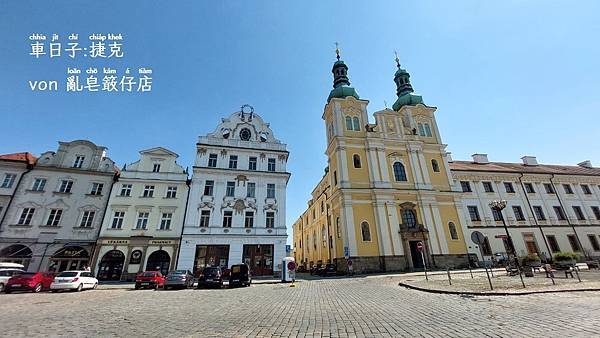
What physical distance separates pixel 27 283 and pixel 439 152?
146 feet

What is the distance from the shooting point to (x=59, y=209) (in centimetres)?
2405

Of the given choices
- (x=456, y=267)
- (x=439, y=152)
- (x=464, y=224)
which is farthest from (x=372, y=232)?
(x=439, y=152)

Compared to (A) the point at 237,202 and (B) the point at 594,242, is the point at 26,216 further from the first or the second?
(B) the point at 594,242

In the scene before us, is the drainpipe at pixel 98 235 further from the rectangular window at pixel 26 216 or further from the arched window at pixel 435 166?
the arched window at pixel 435 166

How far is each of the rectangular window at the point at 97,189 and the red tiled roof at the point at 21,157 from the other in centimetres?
638

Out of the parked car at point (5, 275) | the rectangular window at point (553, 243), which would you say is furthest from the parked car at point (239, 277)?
the rectangular window at point (553, 243)

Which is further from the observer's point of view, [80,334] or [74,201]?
[74,201]

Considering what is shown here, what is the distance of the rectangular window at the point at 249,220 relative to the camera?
84.1 ft

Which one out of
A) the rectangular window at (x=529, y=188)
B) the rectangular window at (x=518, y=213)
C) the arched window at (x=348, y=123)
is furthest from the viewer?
the rectangular window at (x=529, y=188)

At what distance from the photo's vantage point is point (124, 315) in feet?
26.5

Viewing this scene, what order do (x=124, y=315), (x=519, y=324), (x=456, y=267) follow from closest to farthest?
(x=519, y=324) < (x=124, y=315) < (x=456, y=267)

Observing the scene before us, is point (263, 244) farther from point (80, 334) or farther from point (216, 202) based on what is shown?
point (80, 334)

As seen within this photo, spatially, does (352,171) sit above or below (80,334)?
above

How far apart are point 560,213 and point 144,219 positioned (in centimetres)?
5539
